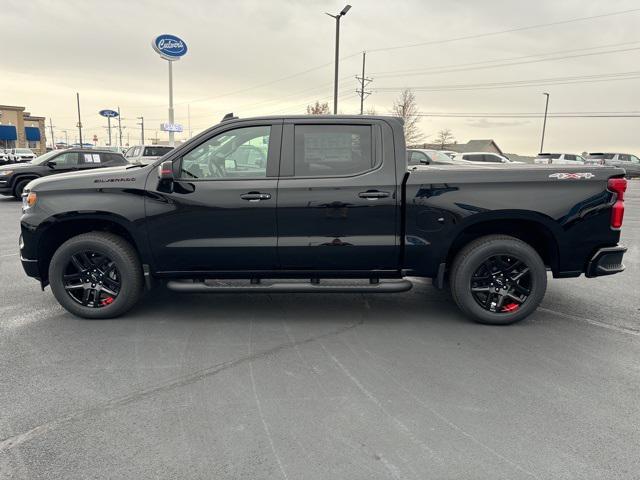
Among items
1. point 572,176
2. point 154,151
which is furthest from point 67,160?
point 572,176

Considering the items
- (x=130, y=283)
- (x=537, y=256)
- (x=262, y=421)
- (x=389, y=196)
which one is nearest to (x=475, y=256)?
(x=537, y=256)

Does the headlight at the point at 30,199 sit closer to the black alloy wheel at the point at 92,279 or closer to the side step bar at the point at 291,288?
the black alloy wheel at the point at 92,279

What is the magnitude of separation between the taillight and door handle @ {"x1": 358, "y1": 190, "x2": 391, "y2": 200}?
2019mm

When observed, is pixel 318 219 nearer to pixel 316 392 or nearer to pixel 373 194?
pixel 373 194

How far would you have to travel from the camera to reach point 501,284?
14.8 feet

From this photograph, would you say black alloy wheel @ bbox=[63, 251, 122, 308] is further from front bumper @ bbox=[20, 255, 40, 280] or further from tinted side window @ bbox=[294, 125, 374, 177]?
tinted side window @ bbox=[294, 125, 374, 177]

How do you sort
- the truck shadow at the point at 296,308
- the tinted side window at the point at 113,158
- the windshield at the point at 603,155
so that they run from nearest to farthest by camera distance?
the truck shadow at the point at 296,308 < the tinted side window at the point at 113,158 < the windshield at the point at 603,155

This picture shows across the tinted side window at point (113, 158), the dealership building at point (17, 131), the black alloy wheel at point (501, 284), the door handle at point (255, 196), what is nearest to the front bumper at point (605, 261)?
the black alloy wheel at point (501, 284)

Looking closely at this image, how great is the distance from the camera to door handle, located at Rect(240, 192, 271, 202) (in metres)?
4.28

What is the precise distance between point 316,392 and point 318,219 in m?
1.64

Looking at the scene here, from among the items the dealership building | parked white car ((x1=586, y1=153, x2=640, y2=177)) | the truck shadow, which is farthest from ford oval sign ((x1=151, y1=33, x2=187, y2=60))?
the dealership building

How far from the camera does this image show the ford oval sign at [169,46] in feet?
81.9

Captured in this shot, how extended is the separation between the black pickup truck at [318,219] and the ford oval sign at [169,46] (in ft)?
76.6

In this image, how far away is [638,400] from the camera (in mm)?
3191
